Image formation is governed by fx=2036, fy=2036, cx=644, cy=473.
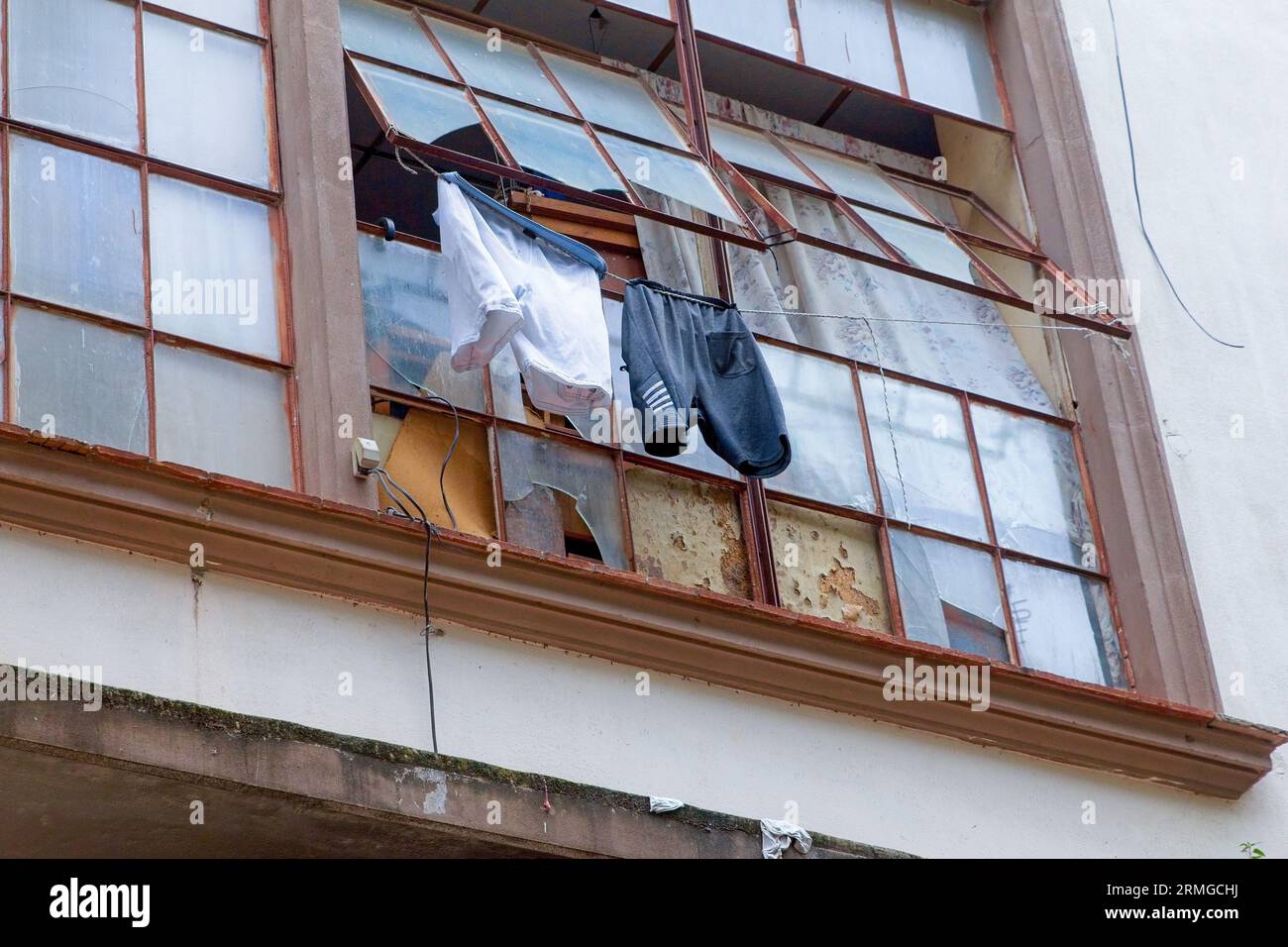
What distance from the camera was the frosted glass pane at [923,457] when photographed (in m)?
10.3

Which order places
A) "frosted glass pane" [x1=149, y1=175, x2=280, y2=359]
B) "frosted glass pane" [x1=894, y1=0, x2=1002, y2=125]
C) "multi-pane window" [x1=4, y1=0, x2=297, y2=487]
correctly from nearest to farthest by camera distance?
"multi-pane window" [x1=4, y1=0, x2=297, y2=487] → "frosted glass pane" [x1=149, y1=175, x2=280, y2=359] → "frosted glass pane" [x1=894, y1=0, x2=1002, y2=125]

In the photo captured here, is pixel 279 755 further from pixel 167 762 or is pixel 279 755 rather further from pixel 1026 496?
pixel 1026 496

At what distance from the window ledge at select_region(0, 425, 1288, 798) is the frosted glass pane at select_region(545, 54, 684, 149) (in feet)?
10.1

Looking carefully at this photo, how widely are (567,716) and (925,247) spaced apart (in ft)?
14.0

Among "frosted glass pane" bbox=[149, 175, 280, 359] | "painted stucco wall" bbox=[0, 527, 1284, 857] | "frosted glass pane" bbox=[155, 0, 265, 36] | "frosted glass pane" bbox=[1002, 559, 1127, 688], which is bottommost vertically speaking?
"painted stucco wall" bbox=[0, 527, 1284, 857]

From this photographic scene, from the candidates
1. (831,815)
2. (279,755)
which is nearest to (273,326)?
(279,755)

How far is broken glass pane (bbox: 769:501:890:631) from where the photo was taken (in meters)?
9.75

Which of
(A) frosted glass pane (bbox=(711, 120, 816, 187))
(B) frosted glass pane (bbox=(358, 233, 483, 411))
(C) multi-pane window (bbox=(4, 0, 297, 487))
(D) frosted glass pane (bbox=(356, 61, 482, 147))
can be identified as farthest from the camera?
(A) frosted glass pane (bbox=(711, 120, 816, 187))

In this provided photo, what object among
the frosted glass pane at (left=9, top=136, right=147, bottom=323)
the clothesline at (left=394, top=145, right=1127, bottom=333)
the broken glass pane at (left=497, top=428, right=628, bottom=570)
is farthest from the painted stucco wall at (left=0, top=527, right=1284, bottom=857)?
Result: the clothesline at (left=394, top=145, right=1127, bottom=333)

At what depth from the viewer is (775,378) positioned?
10352 millimetres

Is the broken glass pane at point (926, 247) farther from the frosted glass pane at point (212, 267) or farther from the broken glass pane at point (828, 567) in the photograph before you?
the frosted glass pane at point (212, 267)

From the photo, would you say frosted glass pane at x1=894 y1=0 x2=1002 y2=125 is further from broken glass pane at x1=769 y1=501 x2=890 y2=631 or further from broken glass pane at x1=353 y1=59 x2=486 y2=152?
broken glass pane at x1=353 y1=59 x2=486 y2=152

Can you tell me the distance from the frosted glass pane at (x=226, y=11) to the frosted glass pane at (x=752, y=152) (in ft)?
9.20

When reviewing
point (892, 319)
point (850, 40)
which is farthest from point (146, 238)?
point (850, 40)
